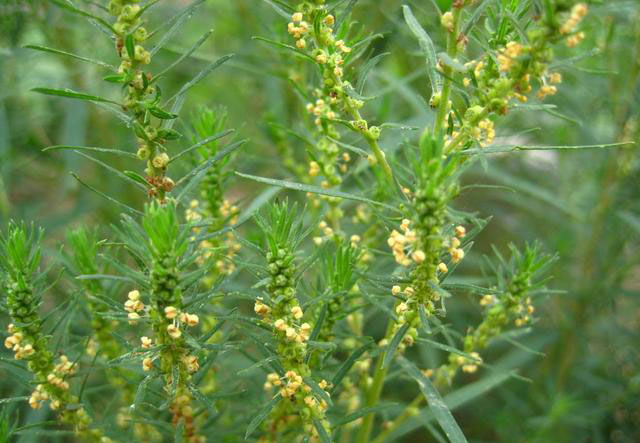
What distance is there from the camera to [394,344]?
0.97 m

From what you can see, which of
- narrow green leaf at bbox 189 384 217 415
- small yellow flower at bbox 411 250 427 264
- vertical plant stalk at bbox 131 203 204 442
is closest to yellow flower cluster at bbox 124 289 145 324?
vertical plant stalk at bbox 131 203 204 442

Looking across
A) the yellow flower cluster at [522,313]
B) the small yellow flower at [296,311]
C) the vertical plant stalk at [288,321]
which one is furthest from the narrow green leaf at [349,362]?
the yellow flower cluster at [522,313]

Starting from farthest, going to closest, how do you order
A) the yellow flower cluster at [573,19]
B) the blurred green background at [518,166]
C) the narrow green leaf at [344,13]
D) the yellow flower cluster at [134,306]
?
the blurred green background at [518,166]
the narrow green leaf at [344,13]
the yellow flower cluster at [134,306]
the yellow flower cluster at [573,19]

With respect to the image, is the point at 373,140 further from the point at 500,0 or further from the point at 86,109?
the point at 86,109

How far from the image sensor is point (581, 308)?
6.66ft

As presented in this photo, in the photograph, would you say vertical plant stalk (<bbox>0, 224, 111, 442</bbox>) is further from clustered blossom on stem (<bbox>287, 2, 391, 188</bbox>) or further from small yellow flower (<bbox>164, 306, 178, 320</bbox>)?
clustered blossom on stem (<bbox>287, 2, 391, 188</bbox>)

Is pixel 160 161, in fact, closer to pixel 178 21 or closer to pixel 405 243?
pixel 178 21

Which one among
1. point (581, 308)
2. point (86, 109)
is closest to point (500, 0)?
point (581, 308)

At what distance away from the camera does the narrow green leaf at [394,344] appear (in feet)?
3.13

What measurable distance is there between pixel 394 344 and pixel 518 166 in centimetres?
158

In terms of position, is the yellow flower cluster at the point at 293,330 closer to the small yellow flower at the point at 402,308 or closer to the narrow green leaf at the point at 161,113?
the small yellow flower at the point at 402,308

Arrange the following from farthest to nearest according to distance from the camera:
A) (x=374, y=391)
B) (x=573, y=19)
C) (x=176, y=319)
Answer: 1. (x=374, y=391)
2. (x=176, y=319)
3. (x=573, y=19)

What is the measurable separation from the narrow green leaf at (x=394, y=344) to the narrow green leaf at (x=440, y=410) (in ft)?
0.35

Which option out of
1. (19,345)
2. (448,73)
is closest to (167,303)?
(19,345)
